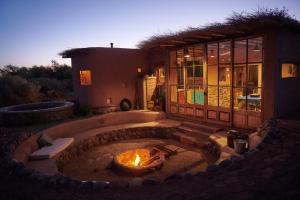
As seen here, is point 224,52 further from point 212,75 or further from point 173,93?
point 173,93

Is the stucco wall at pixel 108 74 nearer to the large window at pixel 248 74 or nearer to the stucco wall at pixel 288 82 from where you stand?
the large window at pixel 248 74

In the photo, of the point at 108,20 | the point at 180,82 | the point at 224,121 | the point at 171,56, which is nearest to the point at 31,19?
the point at 108,20

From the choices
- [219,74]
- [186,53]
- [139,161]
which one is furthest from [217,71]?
[139,161]

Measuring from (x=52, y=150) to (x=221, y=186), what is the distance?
17.0 feet

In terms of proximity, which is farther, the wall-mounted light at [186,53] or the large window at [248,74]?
the wall-mounted light at [186,53]

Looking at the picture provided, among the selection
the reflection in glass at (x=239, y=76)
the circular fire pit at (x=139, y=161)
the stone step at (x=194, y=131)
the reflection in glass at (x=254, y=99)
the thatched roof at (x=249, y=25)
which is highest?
the thatched roof at (x=249, y=25)

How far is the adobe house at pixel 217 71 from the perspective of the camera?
664 cm

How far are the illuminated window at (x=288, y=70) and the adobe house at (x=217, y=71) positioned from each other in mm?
34

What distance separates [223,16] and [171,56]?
406 centimetres

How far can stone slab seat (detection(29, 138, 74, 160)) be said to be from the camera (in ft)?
19.9

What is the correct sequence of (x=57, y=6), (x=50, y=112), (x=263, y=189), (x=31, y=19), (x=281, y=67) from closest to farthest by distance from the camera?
(x=263, y=189) < (x=281, y=67) < (x=50, y=112) < (x=57, y=6) < (x=31, y=19)

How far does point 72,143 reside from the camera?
750 cm

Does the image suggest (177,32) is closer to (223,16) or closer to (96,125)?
(223,16)

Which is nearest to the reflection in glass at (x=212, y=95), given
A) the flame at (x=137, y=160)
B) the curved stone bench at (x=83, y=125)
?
the curved stone bench at (x=83, y=125)
